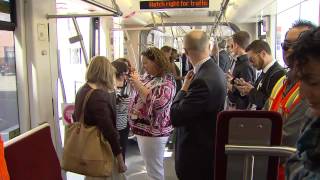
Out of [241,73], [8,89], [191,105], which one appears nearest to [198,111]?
[191,105]

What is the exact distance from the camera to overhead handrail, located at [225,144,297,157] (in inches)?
42.6

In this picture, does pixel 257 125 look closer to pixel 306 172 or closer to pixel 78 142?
pixel 306 172

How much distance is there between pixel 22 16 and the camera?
273 centimetres

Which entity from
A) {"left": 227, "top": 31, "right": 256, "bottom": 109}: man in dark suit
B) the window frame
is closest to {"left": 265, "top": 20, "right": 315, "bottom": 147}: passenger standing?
{"left": 227, "top": 31, "right": 256, "bottom": 109}: man in dark suit

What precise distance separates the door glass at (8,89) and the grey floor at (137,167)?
1364 mm

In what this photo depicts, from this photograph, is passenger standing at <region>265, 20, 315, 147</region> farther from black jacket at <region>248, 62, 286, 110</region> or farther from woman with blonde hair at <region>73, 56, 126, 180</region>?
woman with blonde hair at <region>73, 56, 126, 180</region>

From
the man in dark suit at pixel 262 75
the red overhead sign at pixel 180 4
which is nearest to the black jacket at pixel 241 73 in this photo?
the man in dark suit at pixel 262 75

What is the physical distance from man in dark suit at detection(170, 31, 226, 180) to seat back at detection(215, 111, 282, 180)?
101 cm

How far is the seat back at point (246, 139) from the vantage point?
1.12 m

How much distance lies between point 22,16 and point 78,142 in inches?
42.6

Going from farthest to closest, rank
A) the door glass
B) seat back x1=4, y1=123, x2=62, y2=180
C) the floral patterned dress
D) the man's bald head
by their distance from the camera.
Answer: the floral patterned dress, the door glass, the man's bald head, seat back x1=4, y1=123, x2=62, y2=180

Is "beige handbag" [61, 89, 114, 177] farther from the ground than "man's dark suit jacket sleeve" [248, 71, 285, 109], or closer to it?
closer to it

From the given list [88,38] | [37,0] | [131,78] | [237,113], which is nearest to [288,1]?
[88,38]

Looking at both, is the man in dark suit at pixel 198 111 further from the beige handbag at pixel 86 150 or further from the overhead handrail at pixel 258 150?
the overhead handrail at pixel 258 150
